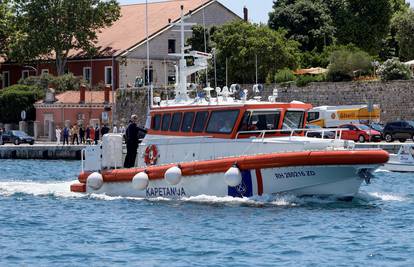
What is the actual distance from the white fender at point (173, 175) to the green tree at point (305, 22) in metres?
52.6

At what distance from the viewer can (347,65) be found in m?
59.0

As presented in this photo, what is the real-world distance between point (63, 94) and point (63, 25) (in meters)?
6.78

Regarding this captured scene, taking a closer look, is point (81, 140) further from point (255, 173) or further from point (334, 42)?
point (255, 173)

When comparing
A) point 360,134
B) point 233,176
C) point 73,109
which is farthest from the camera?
point 73,109

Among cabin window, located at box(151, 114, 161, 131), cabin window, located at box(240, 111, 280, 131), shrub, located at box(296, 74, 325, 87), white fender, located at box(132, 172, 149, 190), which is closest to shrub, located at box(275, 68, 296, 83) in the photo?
shrub, located at box(296, 74, 325, 87)

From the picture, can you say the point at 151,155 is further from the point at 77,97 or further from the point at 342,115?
the point at 77,97

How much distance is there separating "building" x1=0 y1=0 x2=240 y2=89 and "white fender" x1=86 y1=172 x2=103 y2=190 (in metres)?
43.7

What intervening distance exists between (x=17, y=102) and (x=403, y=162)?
125 ft

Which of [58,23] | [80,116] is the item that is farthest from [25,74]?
[80,116]

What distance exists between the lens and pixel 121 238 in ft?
65.8

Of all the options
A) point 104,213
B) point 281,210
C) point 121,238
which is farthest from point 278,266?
point 104,213

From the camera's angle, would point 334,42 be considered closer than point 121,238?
No

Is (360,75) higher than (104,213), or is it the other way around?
(360,75)

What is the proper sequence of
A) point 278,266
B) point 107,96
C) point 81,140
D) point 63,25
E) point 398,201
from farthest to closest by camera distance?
point 63,25
point 107,96
point 81,140
point 398,201
point 278,266
